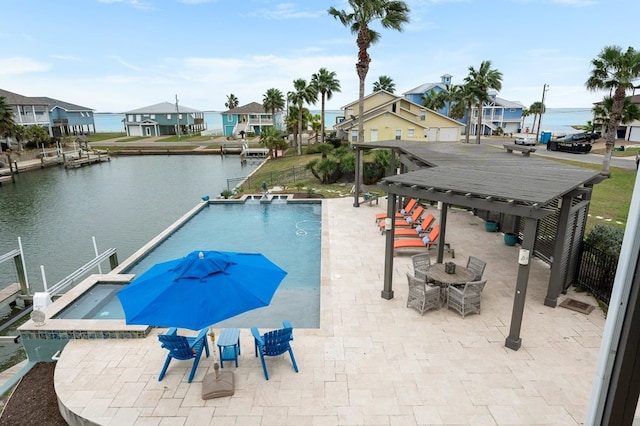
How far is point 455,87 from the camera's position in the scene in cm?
5384

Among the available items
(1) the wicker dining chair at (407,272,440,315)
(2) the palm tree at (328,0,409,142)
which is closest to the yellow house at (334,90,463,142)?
(2) the palm tree at (328,0,409,142)

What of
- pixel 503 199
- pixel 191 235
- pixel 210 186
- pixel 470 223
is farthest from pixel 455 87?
pixel 503 199

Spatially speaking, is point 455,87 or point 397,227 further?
point 455,87

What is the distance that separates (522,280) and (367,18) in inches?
936

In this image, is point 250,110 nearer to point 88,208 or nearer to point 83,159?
point 83,159

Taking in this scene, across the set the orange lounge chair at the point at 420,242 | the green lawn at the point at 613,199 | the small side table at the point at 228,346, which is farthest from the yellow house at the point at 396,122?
the small side table at the point at 228,346

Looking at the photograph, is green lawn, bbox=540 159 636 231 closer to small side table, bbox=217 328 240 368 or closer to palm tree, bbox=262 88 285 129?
small side table, bbox=217 328 240 368

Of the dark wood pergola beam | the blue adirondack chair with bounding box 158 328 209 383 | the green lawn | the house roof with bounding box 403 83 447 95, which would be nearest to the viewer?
the blue adirondack chair with bounding box 158 328 209 383

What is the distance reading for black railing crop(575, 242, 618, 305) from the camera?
8.85 metres

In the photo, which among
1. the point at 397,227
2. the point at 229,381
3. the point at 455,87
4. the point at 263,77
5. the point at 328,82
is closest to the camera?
the point at 229,381

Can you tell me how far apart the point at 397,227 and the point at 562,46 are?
999 centimetres

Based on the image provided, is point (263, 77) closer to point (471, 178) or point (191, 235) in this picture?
point (191, 235)

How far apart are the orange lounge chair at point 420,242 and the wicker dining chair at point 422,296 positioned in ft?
11.1

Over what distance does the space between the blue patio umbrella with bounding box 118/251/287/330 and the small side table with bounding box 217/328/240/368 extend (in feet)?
5.25
